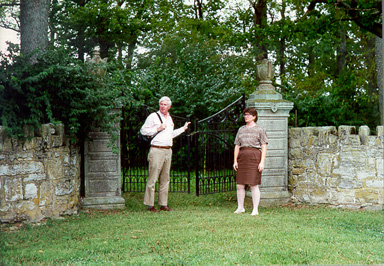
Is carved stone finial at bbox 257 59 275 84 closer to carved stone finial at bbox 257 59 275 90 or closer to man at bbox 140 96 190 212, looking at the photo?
carved stone finial at bbox 257 59 275 90

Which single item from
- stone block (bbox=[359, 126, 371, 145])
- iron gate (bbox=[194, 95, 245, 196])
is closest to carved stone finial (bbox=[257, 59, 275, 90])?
iron gate (bbox=[194, 95, 245, 196])

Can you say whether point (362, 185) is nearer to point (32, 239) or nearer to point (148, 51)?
point (32, 239)

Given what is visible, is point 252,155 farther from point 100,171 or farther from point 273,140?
point 100,171

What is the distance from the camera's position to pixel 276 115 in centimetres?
700

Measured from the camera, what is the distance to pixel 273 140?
6.99 meters

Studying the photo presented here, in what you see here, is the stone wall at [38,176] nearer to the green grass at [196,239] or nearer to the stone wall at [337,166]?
the green grass at [196,239]

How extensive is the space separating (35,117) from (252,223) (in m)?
2.95

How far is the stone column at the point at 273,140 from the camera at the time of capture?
6949 millimetres

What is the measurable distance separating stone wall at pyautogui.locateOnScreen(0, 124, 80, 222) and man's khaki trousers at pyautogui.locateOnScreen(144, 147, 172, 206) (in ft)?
3.57

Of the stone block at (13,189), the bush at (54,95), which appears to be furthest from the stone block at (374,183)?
the stone block at (13,189)

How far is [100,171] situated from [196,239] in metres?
2.63

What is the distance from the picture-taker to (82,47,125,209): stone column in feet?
21.1

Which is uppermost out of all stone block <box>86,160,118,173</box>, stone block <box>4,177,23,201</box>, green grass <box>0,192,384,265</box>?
stone block <box>86,160,118,173</box>

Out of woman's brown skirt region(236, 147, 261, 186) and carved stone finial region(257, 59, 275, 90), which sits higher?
carved stone finial region(257, 59, 275, 90)
